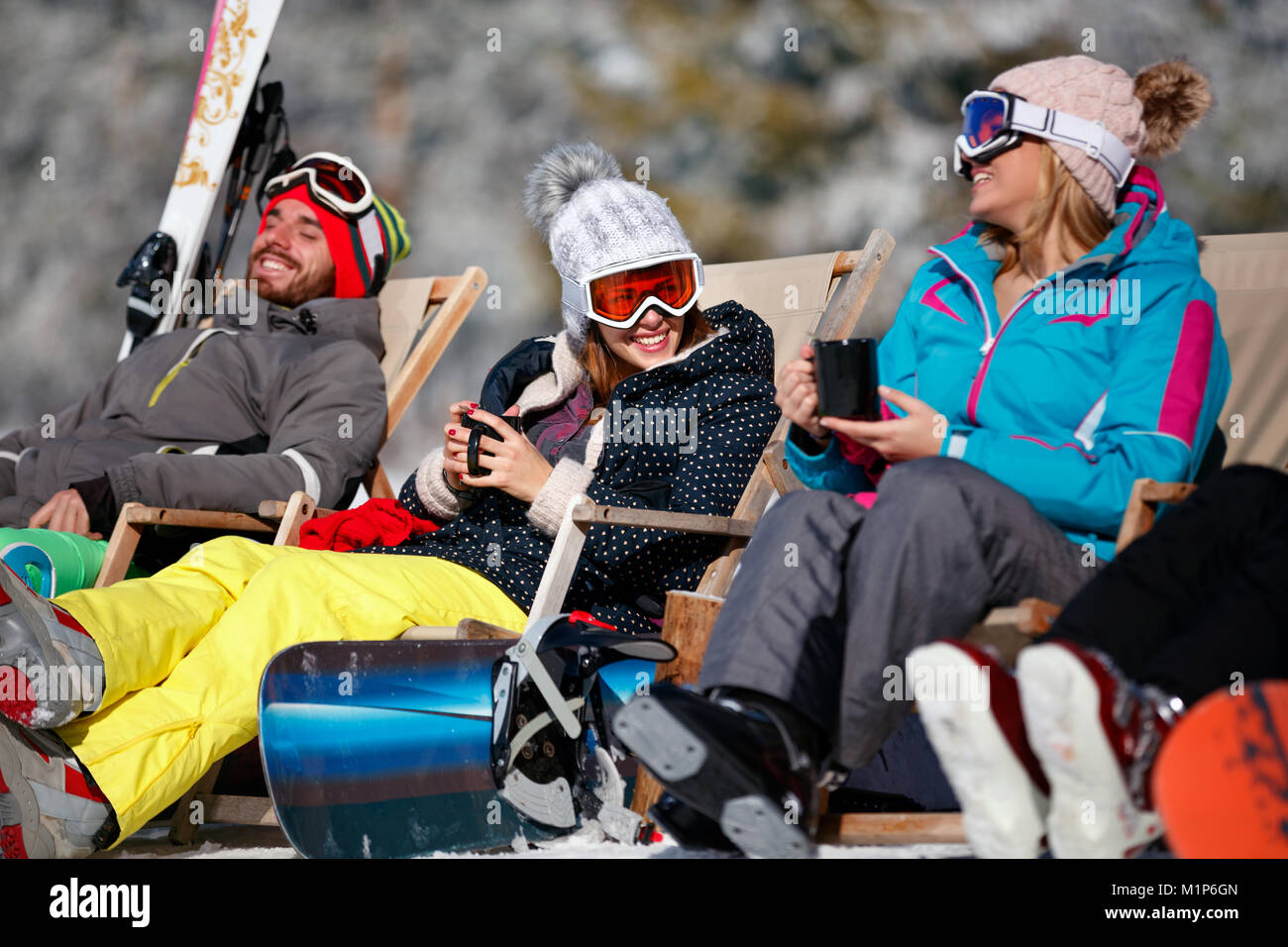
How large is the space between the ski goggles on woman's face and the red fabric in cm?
148

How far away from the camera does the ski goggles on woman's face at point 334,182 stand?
4125 millimetres

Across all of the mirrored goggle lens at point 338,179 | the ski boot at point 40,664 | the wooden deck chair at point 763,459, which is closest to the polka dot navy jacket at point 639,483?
the wooden deck chair at point 763,459

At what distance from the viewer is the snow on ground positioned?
1866 mm

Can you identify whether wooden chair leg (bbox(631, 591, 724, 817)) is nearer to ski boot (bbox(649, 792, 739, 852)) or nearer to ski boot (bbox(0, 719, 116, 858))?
ski boot (bbox(649, 792, 739, 852))

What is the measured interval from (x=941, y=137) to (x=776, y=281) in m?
4.83

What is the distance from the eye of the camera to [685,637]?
2.17 metres

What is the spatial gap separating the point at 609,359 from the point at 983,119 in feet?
3.72

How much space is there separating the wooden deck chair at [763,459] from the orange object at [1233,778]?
1141 millimetres

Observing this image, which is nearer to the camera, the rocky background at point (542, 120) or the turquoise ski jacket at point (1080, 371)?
the turquoise ski jacket at point (1080, 371)

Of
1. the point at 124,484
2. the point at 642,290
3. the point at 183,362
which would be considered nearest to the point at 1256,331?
the point at 642,290

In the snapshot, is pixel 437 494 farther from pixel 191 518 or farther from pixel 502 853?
→ pixel 502 853

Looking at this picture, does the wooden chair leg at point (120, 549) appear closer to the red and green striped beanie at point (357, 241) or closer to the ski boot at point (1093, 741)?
the red and green striped beanie at point (357, 241)
